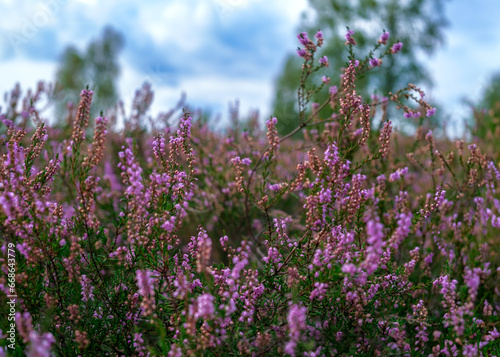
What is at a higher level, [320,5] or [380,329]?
[320,5]

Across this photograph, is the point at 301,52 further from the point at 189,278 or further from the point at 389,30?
the point at 389,30

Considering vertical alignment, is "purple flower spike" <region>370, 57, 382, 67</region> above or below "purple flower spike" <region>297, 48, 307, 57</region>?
below

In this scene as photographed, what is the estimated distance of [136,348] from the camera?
241cm

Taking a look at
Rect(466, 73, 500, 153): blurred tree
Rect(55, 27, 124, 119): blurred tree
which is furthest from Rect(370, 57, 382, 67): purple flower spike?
Rect(55, 27, 124, 119): blurred tree

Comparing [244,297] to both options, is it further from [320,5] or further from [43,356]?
[320,5]

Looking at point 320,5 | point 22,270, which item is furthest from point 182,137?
point 320,5

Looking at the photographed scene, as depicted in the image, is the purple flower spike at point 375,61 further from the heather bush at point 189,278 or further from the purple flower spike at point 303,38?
the purple flower spike at point 303,38

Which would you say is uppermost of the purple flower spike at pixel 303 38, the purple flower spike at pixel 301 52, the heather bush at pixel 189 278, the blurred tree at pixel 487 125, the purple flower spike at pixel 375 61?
the blurred tree at pixel 487 125

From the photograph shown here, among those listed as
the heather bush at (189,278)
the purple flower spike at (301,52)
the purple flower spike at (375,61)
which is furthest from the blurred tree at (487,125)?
the heather bush at (189,278)

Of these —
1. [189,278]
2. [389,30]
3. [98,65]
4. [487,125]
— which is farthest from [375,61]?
[98,65]

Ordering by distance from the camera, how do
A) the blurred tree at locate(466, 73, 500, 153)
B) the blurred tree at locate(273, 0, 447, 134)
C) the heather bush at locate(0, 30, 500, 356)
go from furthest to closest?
the blurred tree at locate(273, 0, 447, 134) → the blurred tree at locate(466, 73, 500, 153) → the heather bush at locate(0, 30, 500, 356)

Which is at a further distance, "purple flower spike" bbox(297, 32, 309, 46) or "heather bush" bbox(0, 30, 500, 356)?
"purple flower spike" bbox(297, 32, 309, 46)

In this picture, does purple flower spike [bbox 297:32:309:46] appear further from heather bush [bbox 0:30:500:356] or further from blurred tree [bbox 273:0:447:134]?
blurred tree [bbox 273:0:447:134]

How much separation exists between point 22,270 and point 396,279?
2.27 metres
